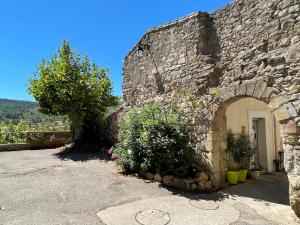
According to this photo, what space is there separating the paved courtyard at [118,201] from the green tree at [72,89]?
146 inches

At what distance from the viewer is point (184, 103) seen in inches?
285

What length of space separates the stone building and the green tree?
2.03 m

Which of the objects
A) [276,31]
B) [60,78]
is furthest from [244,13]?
[60,78]

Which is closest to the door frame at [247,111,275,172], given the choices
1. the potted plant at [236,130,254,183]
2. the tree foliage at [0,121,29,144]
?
the potted plant at [236,130,254,183]

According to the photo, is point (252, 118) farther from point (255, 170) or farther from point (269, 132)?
point (255, 170)

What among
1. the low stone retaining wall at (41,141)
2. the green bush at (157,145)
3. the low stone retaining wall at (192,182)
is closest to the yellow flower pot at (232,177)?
the low stone retaining wall at (192,182)

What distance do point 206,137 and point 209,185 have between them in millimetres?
1183

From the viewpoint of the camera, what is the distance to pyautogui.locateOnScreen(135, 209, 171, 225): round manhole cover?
4425mm

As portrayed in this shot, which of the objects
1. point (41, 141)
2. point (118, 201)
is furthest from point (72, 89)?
point (118, 201)

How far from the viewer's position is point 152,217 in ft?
15.1

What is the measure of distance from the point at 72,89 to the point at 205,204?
7.14m

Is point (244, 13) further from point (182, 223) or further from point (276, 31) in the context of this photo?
point (182, 223)

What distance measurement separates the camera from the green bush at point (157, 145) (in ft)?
21.6

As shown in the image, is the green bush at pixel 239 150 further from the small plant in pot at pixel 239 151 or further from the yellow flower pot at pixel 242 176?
the yellow flower pot at pixel 242 176
